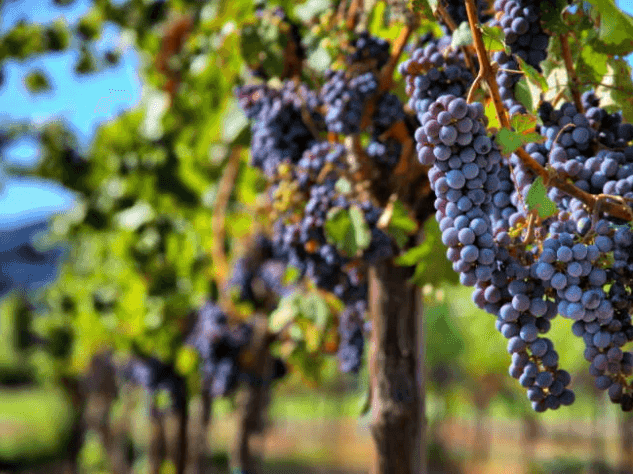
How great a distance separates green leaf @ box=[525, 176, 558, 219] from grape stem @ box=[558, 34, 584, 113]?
406 mm

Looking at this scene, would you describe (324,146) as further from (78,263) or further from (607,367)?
(78,263)

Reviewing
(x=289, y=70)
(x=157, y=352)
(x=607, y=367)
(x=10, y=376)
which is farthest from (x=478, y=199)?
(x=10, y=376)

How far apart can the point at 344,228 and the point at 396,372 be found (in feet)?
1.72

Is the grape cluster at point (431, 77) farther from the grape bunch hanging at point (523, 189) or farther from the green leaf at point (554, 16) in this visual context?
the green leaf at point (554, 16)

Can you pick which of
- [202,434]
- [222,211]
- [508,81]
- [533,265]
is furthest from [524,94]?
[202,434]

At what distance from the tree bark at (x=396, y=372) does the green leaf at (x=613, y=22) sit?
1.14 metres

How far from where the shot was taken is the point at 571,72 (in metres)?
1.41

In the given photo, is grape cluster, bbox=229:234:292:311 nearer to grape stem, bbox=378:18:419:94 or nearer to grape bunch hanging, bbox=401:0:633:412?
grape stem, bbox=378:18:419:94

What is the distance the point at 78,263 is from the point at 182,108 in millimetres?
6663

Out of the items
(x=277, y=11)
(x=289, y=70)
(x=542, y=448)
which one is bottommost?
(x=542, y=448)

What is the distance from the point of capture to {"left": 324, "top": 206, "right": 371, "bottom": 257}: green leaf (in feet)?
6.55

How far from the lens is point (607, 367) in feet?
3.62

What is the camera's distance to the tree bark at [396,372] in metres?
2.05

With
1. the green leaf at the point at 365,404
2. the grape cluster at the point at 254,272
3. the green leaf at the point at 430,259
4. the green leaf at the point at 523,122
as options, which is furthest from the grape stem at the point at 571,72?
the grape cluster at the point at 254,272
